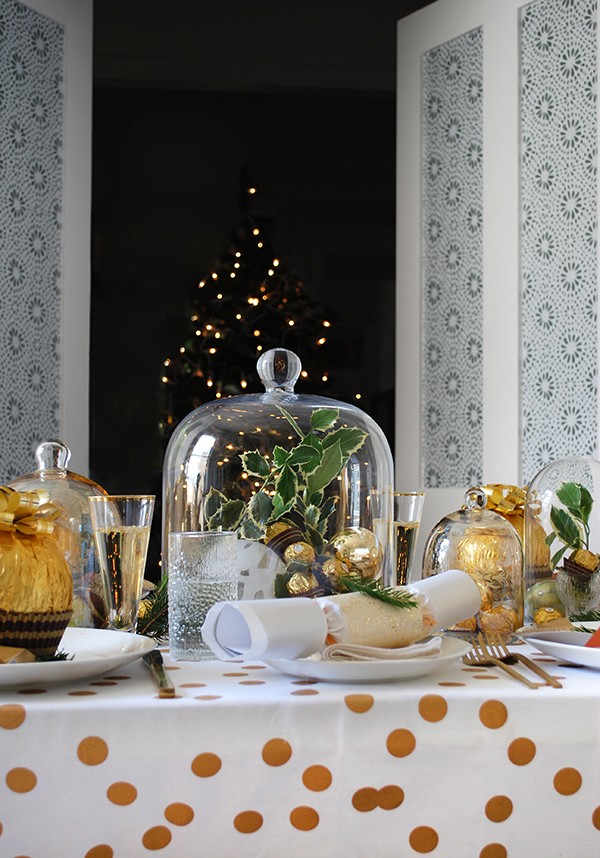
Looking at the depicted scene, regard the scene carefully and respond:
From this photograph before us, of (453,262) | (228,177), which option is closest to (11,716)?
(453,262)

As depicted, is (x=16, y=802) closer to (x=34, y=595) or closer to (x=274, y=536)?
(x=34, y=595)

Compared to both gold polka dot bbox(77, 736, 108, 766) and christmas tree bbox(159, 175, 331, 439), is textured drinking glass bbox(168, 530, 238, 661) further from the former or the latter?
christmas tree bbox(159, 175, 331, 439)

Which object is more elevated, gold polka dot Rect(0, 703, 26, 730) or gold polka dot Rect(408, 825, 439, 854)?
gold polka dot Rect(0, 703, 26, 730)

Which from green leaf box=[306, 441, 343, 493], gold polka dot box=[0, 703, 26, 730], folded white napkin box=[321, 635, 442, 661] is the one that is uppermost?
→ green leaf box=[306, 441, 343, 493]

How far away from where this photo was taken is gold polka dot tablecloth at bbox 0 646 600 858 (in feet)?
2.25

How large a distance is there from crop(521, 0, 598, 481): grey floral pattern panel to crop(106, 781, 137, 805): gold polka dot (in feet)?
6.93

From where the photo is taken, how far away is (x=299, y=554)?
0.97m

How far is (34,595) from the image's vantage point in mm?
796

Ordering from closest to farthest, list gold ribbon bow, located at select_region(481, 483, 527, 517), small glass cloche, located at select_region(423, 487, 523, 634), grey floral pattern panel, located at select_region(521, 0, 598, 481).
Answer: small glass cloche, located at select_region(423, 487, 523, 634)
gold ribbon bow, located at select_region(481, 483, 527, 517)
grey floral pattern panel, located at select_region(521, 0, 598, 481)

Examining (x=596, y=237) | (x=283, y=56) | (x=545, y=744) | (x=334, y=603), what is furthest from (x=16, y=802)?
(x=283, y=56)

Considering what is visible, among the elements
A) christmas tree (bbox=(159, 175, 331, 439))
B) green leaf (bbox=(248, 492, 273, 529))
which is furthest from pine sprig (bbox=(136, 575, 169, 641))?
christmas tree (bbox=(159, 175, 331, 439))

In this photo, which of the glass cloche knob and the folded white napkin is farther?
the glass cloche knob

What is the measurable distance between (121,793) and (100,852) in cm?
4

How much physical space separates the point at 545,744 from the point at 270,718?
21 centimetres
